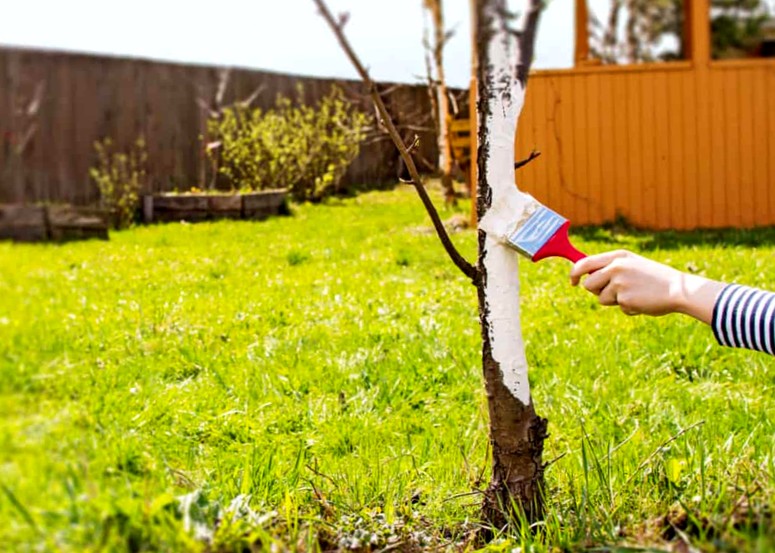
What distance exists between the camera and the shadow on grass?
4590 millimetres

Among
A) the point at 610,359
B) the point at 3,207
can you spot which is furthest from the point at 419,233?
the point at 3,207

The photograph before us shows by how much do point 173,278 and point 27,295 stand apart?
85.7 inches

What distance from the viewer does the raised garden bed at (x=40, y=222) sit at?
0.81 metres

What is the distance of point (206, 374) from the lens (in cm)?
232

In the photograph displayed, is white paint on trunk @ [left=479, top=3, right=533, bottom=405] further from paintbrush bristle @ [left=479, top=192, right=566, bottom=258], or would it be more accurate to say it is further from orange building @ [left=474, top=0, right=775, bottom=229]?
orange building @ [left=474, top=0, right=775, bottom=229]

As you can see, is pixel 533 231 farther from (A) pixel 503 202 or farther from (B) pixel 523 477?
(B) pixel 523 477

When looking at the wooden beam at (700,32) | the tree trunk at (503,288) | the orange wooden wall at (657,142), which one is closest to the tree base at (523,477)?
the tree trunk at (503,288)

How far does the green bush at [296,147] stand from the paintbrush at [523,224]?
4.26 metres

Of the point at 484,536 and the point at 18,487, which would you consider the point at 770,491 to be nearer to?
the point at 484,536

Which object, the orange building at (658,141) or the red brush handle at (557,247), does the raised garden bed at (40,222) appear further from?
the orange building at (658,141)

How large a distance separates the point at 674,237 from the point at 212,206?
251 centimetres

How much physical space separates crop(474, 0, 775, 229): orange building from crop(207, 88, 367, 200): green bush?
1259 millimetres

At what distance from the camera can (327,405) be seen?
2.20 m

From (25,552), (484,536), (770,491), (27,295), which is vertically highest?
(27,295)
